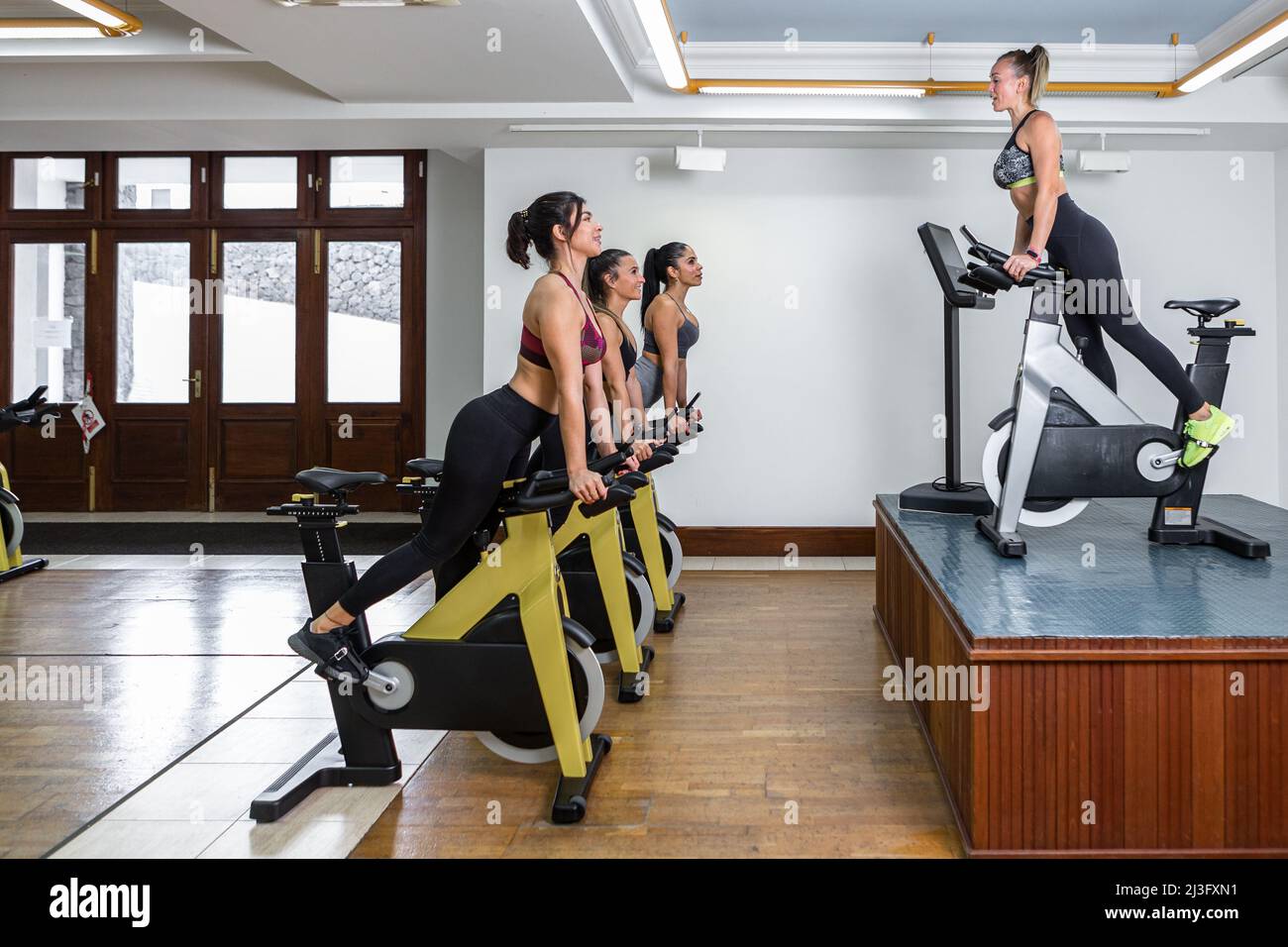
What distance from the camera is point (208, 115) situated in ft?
20.1

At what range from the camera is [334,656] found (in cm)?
261

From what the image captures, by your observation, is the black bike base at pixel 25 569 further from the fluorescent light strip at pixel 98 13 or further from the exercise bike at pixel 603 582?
the exercise bike at pixel 603 582

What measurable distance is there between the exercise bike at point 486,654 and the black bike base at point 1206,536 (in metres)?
2.17

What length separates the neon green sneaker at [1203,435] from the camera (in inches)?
137

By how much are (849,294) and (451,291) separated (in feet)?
10.1

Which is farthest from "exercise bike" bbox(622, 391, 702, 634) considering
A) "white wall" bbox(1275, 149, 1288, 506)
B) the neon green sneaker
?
"white wall" bbox(1275, 149, 1288, 506)

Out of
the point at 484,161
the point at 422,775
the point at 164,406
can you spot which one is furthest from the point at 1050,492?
the point at 164,406

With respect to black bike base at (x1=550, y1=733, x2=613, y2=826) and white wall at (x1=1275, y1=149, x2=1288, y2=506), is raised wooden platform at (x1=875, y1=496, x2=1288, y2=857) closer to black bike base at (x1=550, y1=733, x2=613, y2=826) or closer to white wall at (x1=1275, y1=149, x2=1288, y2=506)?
black bike base at (x1=550, y1=733, x2=613, y2=826)

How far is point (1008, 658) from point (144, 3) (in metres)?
5.55

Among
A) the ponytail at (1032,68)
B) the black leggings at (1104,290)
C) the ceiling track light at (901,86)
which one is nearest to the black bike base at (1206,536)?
the black leggings at (1104,290)

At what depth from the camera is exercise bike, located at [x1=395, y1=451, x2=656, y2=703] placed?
11.4 feet
